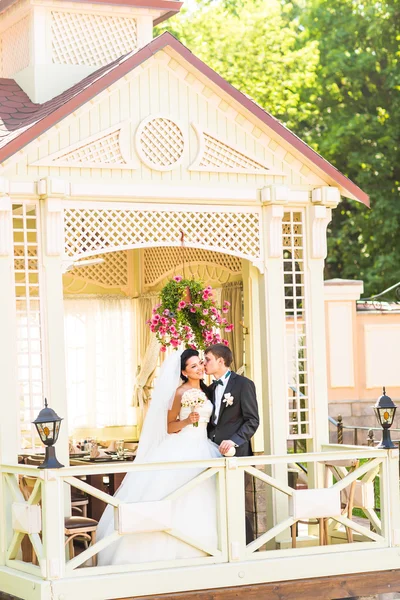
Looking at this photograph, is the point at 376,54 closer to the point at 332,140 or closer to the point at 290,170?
the point at 332,140

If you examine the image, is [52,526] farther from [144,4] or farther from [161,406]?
[144,4]

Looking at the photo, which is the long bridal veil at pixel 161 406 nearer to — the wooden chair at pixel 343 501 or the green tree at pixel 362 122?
the wooden chair at pixel 343 501

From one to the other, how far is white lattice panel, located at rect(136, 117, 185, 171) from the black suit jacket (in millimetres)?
1810

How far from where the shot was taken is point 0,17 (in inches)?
449

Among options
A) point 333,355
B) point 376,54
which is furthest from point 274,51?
point 333,355

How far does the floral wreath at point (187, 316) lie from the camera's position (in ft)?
32.0

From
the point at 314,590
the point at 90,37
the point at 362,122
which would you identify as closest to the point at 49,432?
the point at 314,590

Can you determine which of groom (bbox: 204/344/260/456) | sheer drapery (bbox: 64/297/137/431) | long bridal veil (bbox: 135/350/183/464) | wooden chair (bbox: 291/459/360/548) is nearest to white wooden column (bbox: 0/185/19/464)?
long bridal veil (bbox: 135/350/183/464)

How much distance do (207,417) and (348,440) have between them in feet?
30.7

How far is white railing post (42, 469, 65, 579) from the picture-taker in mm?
7848

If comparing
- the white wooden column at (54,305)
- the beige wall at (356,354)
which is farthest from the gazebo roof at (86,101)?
the beige wall at (356,354)

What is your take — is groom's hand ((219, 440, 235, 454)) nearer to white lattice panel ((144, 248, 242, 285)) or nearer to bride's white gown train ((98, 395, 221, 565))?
bride's white gown train ((98, 395, 221, 565))

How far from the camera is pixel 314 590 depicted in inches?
339

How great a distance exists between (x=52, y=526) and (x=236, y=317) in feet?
12.8
